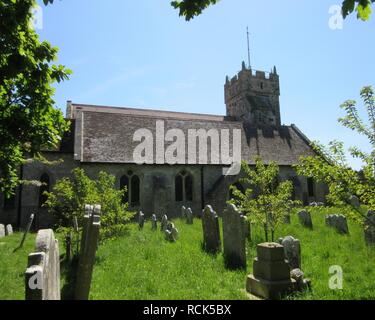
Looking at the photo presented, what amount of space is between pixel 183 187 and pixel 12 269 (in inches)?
585

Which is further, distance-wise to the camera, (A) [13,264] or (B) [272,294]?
(A) [13,264]

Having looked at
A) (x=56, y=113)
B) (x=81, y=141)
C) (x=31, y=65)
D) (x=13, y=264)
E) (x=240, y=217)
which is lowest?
(x=13, y=264)

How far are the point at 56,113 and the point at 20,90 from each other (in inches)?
34.7

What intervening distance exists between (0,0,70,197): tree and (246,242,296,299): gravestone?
5063 millimetres

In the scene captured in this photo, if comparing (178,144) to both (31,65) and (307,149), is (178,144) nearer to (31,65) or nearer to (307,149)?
(307,149)

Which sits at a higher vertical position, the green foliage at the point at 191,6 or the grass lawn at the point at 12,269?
the green foliage at the point at 191,6

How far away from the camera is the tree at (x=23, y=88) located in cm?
554

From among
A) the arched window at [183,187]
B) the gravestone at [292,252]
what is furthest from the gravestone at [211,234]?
the arched window at [183,187]

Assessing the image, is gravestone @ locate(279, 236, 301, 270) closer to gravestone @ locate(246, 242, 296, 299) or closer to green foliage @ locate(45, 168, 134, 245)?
gravestone @ locate(246, 242, 296, 299)

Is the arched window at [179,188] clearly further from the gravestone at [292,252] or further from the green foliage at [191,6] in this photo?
the green foliage at [191,6]

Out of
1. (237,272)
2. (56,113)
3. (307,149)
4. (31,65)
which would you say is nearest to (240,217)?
(237,272)

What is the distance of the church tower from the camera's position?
4206 centimetres

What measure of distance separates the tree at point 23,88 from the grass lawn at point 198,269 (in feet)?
10.9
